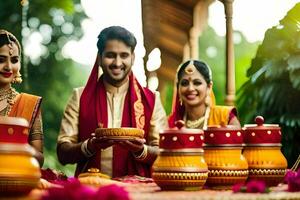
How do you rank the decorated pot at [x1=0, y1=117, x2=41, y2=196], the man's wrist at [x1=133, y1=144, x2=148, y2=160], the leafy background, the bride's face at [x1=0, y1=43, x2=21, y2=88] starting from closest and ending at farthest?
the decorated pot at [x1=0, y1=117, x2=41, y2=196], the bride's face at [x1=0, y1=43, x2=21, y2=88], the man's wrist at [x1=133, y1=144, x2=148, y2=160], the leafy background

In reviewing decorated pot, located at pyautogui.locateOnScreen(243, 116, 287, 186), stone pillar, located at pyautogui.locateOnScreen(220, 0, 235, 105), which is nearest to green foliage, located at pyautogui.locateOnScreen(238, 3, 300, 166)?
stone pillar, located at pyautogui.locateOnScreen(220, 0, 235, 105)

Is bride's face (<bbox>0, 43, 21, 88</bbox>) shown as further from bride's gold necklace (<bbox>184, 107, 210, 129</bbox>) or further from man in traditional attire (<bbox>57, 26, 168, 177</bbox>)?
bride's gold necklace (<bbox>184, 107, 210, 129</bbox>)

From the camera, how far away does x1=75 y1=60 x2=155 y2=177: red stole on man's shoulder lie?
Result: 4.16 m

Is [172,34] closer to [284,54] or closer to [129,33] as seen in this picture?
[284,54]

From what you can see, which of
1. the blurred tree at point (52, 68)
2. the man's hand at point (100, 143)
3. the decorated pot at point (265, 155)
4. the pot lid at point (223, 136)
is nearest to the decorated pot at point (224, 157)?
the pot lid at point (223, 136)

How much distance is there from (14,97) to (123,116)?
695mm

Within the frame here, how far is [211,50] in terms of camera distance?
108ft

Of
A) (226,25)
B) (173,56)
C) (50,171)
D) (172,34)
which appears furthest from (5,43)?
(173,56)

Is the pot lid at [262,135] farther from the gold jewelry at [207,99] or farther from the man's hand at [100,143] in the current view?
the gold jewelry at [207,99]

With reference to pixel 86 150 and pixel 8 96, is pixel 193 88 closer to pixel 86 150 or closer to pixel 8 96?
pixel 86 150

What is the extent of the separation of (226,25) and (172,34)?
770 centimetres

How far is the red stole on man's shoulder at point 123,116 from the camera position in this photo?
4156 mm

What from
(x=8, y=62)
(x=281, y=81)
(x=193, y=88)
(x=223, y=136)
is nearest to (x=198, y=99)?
(x=193, y=88)

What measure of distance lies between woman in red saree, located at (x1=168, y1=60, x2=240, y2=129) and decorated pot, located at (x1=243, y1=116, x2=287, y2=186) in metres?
1.22
